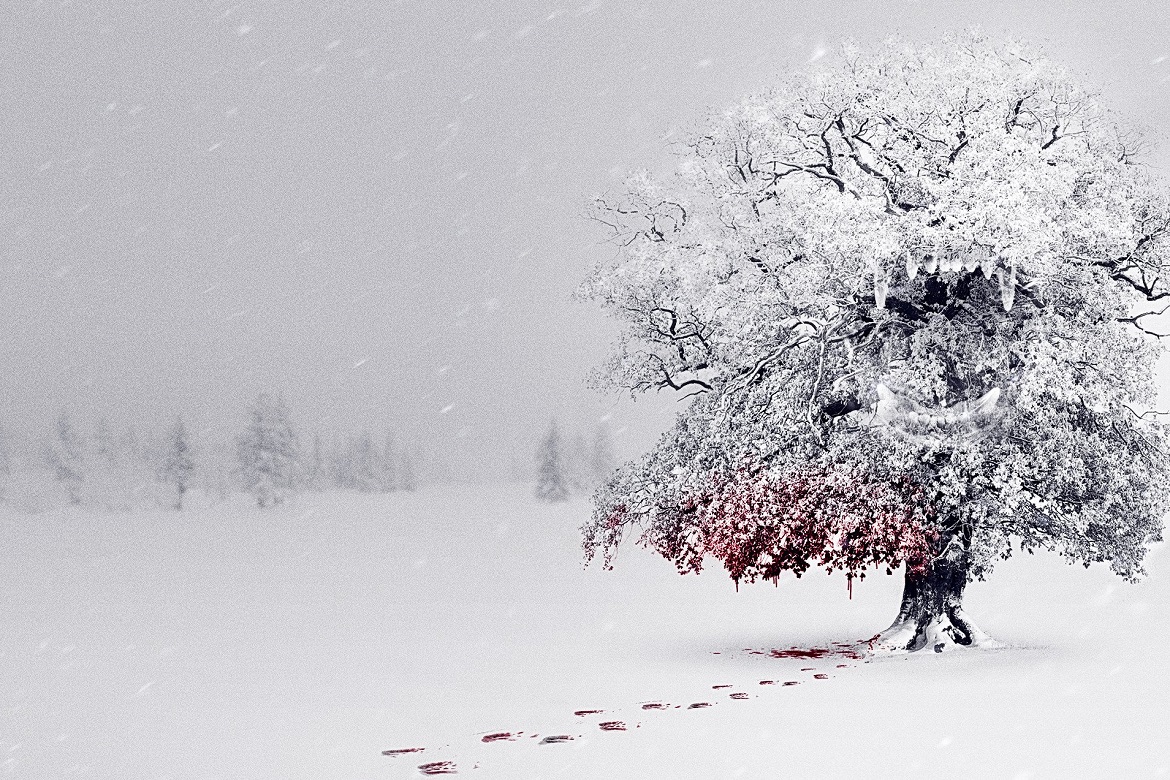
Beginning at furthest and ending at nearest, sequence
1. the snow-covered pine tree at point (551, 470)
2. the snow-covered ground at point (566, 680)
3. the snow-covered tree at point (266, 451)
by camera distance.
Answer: the snow-covered pine tree at point (551, 470)
the snow-covered tree at point (266, 451)
the snow-covered ground at point (566, 680)

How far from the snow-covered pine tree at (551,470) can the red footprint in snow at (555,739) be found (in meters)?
81.8

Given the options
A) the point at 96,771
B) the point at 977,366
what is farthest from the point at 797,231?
the point at 96,771

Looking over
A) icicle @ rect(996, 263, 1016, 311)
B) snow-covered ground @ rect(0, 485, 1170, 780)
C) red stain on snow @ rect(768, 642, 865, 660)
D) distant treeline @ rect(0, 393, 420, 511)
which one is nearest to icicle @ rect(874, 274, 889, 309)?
icicle @ rect(996, 263, 1016, 311)

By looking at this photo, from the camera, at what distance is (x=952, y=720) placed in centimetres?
1412

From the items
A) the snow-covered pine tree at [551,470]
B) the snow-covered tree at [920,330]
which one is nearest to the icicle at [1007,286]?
the snow-covered tree at [920,330]

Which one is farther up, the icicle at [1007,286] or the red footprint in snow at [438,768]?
the icicle at [1007,286]

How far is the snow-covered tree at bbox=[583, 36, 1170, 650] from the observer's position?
17.8m

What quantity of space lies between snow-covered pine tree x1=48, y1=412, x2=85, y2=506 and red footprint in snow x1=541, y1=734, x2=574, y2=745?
96631mm

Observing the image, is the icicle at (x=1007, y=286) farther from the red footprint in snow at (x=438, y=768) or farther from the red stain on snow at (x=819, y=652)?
the red footprint in snow at (x=438, y=768)

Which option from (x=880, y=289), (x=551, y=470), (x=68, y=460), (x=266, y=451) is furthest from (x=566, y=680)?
(x=68, y=460)

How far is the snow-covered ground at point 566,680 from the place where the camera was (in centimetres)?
1265

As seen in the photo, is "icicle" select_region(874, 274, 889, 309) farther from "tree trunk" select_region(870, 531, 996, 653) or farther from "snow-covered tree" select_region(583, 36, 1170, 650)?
"tree trunk" select_region(870, 531, 996, 653)

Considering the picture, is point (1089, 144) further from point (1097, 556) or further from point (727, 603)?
point (727, 603)

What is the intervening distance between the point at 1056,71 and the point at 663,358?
744 cm
